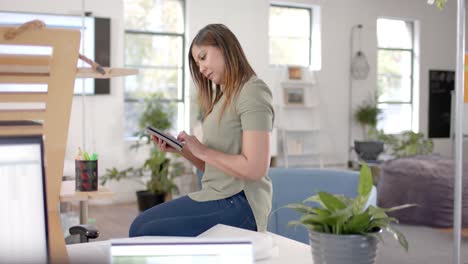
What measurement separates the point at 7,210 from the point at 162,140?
1401mm

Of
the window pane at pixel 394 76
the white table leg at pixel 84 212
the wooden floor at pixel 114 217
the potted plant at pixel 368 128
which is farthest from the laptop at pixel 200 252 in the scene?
the window pane at pixel 394 76

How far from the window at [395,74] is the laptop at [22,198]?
950cm

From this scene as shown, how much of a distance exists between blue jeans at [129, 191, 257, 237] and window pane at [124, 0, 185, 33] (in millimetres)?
5997

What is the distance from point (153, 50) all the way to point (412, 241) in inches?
172

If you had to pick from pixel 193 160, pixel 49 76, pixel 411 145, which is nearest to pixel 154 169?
pixel 411 145

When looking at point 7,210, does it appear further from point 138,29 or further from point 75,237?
point 138,29

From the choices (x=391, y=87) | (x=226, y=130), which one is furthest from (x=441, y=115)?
(x=226, y=130)

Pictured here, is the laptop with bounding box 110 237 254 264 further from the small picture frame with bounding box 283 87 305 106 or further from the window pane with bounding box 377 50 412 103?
the window pane with bounding box 377 50 412 103

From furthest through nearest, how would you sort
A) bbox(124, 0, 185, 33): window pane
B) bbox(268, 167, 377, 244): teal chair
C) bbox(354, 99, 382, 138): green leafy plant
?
bbox(354, 99, 382, 138): green leafy plant, bbox(124, 0, 185, 33): window pane, bbox(268, 167, 377, 244): teal chair

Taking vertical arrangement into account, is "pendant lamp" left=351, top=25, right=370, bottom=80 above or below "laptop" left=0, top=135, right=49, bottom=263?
above

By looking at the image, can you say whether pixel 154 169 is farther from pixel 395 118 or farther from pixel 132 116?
pixel 395 118

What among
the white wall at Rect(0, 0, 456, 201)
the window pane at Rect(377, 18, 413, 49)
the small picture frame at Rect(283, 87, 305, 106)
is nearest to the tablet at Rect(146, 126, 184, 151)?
the white wall at Rect(0, 0, 456, 201)

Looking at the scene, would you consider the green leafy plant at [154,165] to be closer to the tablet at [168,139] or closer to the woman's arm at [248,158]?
the tablet at [168,139]

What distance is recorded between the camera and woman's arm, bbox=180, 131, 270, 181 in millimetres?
1760
